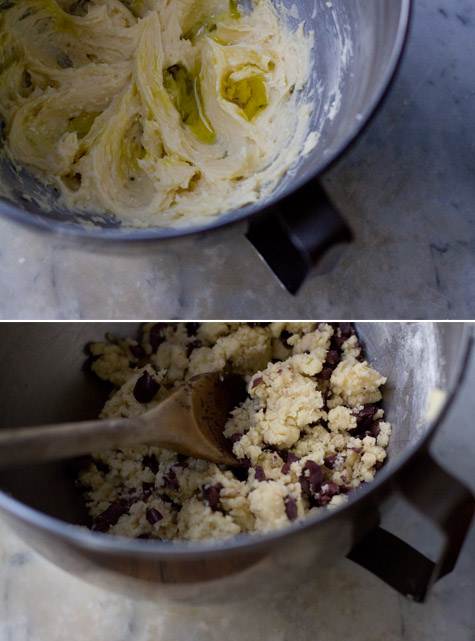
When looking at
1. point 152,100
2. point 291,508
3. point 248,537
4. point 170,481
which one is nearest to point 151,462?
point 170,481

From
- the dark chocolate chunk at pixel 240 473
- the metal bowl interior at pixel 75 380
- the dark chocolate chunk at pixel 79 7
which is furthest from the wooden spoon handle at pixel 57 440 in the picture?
the dark chocolate chunk at pixel 79 7

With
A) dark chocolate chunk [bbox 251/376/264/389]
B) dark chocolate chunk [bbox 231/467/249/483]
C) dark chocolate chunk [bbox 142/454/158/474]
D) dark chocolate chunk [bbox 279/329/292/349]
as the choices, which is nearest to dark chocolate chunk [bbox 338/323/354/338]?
dark chocolate chunk [bbox 279/329/292/349]

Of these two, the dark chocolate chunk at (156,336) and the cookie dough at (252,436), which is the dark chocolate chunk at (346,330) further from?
the dark chocolate chunk at (156,336)

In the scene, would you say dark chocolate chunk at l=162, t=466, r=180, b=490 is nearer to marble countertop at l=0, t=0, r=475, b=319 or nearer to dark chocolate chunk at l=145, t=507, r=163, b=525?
dark chocolate chunk at l=145, t=507, r=163, b=525

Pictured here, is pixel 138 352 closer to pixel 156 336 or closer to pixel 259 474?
pixel 156 336

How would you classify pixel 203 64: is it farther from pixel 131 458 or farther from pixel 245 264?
pixel 131 458

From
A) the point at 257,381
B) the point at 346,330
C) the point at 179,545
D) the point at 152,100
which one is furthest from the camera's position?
the point at 152,100

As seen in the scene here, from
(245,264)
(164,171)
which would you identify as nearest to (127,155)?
(164,171)
